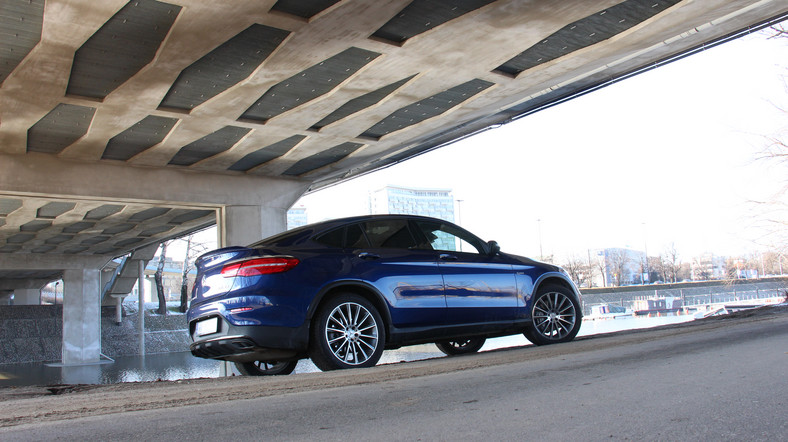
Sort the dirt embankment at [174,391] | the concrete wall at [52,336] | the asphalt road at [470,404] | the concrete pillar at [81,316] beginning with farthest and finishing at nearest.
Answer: the concrete wall at [52,336]
the concrete pillar at [81,316]
the dirt embankment at [174,391]
the asphalt road at [470,404]

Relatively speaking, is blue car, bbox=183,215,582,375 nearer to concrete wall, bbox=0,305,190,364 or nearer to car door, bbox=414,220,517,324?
car door, bbox=414,220,517,324

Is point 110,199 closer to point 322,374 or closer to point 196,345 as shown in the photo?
point 196,345

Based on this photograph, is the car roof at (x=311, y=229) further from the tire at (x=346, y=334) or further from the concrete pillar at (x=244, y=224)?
the concrete pillar at (x=244, y=224)

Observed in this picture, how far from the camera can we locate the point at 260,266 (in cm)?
581

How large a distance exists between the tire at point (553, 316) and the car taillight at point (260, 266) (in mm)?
3170

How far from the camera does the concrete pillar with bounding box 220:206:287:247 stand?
58.9 feet

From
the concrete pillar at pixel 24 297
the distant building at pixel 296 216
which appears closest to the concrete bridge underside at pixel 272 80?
the concrete pillar at pixel 24 297

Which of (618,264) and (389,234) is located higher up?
(618,264)

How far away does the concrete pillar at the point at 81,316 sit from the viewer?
129 feet

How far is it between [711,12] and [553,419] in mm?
8544

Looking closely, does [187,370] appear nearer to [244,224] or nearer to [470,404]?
[244,224]

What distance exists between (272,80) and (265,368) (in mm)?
5797

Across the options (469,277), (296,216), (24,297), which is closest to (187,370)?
(469,277)

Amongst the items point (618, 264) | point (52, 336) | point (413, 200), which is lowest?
point (52, 336)
